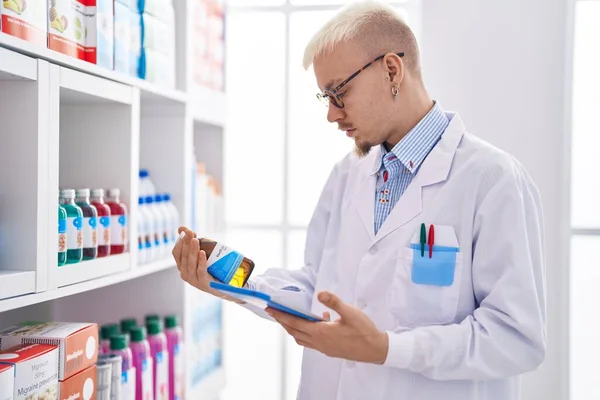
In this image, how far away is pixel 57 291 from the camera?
1.76 m

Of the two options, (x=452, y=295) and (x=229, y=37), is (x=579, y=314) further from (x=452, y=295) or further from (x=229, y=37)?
(x=229, y=37)

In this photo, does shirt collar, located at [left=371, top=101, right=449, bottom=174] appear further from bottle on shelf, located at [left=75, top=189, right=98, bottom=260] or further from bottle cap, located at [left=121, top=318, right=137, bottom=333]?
bottle cap, located at [left=121, top=318, right=137, bottom=333]

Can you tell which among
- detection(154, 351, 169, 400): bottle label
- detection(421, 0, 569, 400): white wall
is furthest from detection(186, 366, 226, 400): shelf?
detection(421, 0, 569, 400): white wall

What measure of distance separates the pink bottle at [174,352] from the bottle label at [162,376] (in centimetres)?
5

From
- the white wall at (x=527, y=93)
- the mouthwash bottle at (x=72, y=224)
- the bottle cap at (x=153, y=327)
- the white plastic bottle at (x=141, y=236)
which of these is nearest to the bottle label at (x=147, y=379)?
the bottle cap at (x=153, y=327)

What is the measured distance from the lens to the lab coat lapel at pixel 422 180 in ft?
5.96

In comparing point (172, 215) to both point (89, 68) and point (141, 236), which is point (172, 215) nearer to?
point (141, 236)

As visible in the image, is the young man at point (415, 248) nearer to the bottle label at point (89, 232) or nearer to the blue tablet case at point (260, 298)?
the blue tablet case at point (260, 298)

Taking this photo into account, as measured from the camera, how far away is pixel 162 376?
8.18ft

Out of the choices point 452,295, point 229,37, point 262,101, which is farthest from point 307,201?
point 452,295

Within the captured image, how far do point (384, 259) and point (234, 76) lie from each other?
1926 millimetres

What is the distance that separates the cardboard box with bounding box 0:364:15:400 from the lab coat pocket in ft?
3.28

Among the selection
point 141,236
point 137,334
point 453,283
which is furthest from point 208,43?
point 453,283

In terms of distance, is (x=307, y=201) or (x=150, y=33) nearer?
(x=150, y=33)
